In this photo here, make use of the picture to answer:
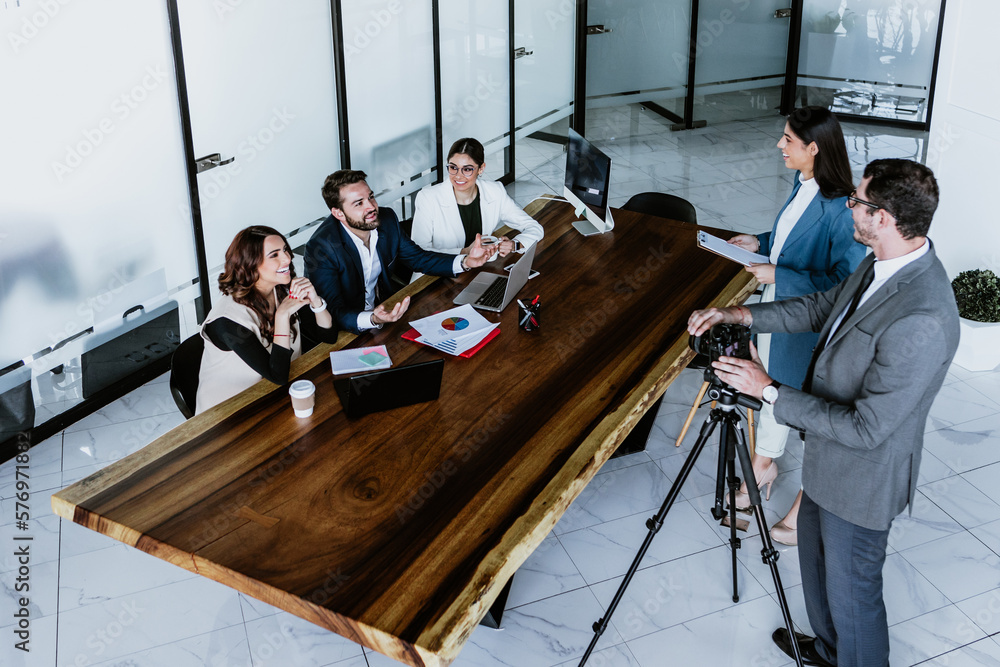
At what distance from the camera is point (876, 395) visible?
241 centimetres

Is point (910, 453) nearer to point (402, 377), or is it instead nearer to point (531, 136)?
point (402, 377)

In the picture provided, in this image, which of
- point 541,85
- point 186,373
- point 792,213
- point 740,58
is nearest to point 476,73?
point 541,85

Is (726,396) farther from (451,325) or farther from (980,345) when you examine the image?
(980,345)

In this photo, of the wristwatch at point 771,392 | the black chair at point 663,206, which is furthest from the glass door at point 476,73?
the wristwatch at point 771,392

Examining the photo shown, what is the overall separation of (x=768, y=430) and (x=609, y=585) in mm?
933

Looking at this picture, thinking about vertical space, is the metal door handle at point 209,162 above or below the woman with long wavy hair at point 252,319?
above

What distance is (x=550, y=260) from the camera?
4105 millimetres

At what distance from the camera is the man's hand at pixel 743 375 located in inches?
104

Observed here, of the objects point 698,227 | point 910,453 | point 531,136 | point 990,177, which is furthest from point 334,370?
point 531,136

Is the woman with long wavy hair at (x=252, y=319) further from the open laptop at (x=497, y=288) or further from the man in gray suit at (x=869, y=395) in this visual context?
the man in gray suit at (x=869, y=395)

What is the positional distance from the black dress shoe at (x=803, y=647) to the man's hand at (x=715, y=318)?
3.54 feet

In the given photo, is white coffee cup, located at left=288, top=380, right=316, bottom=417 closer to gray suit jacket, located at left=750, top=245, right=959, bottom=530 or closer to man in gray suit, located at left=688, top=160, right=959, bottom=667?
man in gray suit, located at left=688, top=160, right=959, bottom=667

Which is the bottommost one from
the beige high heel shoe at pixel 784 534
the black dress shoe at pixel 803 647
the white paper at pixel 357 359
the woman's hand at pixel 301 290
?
the black dress shoe at pixel 803 647

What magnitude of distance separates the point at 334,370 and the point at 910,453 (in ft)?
6.07
